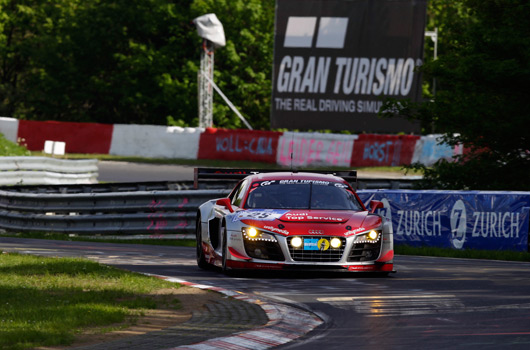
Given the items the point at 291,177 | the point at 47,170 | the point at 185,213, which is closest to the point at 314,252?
the point at 291,177

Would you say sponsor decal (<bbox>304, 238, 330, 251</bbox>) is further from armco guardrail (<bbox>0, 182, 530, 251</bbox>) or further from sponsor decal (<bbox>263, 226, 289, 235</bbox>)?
armco guardrail (<bbox>0, 182, 530, 251</bbox>)

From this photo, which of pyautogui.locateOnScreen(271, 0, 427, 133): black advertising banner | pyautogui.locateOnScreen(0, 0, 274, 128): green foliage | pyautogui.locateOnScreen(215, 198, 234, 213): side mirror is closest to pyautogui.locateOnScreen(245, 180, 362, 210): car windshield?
pyautogui.locateOnScreen(215, 198, 234, 213): side mirror

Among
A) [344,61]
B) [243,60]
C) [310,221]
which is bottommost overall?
[310,221]

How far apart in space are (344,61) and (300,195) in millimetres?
A: 32707

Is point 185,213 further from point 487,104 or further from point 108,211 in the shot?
point 487,104

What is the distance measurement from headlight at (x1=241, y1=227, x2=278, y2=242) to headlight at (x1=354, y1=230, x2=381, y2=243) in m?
1.02

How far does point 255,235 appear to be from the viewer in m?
13.4

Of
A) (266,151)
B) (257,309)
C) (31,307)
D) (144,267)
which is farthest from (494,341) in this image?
(266,151)

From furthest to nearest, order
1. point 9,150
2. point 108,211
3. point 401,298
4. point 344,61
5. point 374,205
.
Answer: point 344,61 < point 9,150 < point 108,211 < point 374,205 < point 401,298

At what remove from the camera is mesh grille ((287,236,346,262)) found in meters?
13.2

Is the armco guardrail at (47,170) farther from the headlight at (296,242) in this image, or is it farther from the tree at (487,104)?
the headlight at (296,242)

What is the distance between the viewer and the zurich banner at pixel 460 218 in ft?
59.3

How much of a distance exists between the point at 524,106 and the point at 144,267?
9774 mm

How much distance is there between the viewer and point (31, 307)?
9961 millimetres
